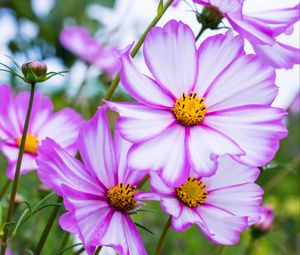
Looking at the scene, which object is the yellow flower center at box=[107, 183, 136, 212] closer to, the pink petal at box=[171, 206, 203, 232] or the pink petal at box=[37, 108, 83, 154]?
the pink petal at box=[171, 206, 203, 232]

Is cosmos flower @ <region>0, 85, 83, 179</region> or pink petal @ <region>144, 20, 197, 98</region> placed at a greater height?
pink petal @ <region>144, 20, 197, 98</region>

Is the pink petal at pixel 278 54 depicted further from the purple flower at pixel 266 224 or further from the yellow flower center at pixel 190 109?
the purple flower at pixel 266 224

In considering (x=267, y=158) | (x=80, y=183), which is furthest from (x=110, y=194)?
(x=267, y=158)

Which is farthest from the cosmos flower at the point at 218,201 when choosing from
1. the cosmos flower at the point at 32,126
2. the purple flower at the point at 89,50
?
the purple flower at the point at 89,50

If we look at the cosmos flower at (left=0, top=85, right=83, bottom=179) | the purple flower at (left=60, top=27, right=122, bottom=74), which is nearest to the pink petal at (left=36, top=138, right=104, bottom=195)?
the cosmos flower at (left=0, top=85, right=83, bottom=179)

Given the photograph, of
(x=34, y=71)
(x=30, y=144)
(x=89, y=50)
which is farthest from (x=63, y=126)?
(x=89, y=50)

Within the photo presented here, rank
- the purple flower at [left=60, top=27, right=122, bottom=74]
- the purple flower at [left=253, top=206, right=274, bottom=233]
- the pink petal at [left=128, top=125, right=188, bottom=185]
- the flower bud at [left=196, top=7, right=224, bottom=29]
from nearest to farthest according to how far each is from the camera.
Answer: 1. the pink petal at [left=128, top=125, right=188, bottom=185]
2. the flower bud at [left=196, top=7, right=224, bottom=29]
3. the purple flower at [left=253, top=206, right=274, bottom=233]
4. the purple flower at [left=60, top=27, right=122, bottom=74]
